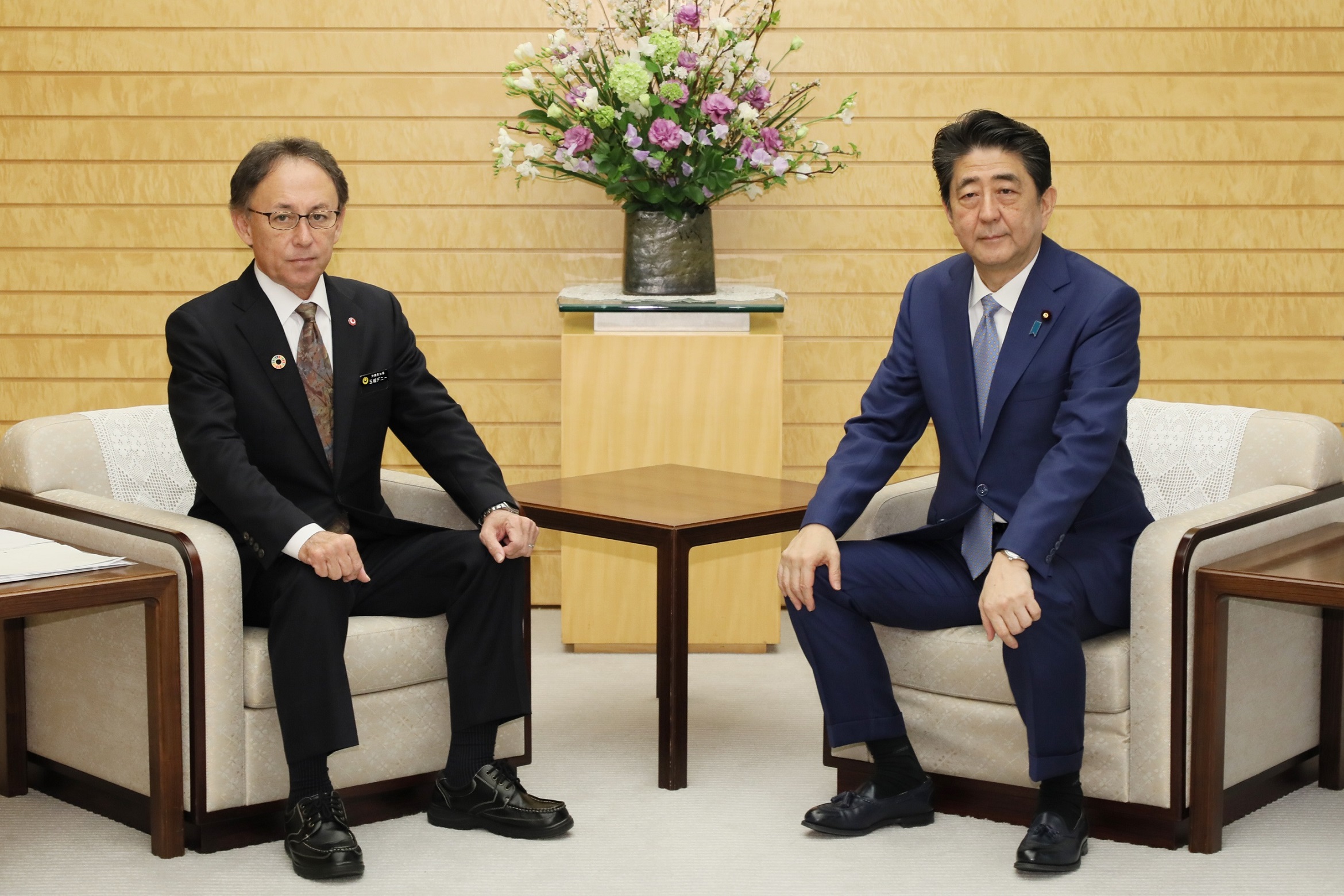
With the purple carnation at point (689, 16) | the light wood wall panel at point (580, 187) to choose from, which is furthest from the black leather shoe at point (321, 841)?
the purple carnation at point (689, 16)

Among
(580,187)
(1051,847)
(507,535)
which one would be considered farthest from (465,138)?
(1051,847)

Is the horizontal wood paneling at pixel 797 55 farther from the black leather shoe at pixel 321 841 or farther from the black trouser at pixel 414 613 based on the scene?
the black leather shoe at pixel 321 841

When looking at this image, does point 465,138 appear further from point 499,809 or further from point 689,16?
point 499,809

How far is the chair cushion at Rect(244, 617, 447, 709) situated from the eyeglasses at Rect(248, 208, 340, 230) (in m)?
0.78

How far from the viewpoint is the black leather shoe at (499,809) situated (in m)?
2.91

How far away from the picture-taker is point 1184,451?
11.0ft

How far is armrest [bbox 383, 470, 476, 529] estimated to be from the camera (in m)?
3.39

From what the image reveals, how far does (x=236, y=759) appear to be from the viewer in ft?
9.07

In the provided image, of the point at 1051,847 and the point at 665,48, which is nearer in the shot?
the point at 1051,847

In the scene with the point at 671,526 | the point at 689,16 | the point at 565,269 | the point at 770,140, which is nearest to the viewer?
the point at 671,526

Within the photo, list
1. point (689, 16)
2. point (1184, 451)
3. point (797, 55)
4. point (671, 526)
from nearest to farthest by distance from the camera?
1. point (671, 526)
2. point (1184, 451)
3. point (689, 16)
4. point (797, 55)

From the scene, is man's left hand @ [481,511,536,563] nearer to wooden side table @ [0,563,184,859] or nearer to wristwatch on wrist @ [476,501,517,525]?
wristwatch on wrist @ [476,501,517,525]

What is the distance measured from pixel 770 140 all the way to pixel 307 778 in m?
2.14

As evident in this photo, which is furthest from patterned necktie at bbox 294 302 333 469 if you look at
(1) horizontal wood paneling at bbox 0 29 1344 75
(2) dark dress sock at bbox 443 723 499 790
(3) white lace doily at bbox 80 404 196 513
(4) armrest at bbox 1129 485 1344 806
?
(1) horizontal wood paneling at bbox 0 29 1344 75
